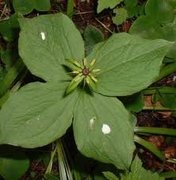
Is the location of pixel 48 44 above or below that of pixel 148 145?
above

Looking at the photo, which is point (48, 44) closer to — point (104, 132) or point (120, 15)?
point (104, 132)

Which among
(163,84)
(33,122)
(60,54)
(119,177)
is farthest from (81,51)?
(163,84)

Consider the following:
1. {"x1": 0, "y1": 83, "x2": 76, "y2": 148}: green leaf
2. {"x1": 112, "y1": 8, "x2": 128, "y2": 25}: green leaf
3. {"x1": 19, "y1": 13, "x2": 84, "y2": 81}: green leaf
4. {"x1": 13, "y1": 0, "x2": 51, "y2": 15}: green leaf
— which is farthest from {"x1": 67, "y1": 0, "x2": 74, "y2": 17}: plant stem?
{"x1": 0, "y1": 83, "x2": 76, "y2": 148}: green leaf

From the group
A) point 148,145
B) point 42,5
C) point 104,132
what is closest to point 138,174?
point 148,145

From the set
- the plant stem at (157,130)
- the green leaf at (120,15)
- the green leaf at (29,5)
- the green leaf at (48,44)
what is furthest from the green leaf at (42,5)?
the plant stem at (157,130)

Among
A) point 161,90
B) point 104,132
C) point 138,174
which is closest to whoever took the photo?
point 104,132

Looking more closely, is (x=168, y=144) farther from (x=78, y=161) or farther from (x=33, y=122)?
(x=33, y=122)
